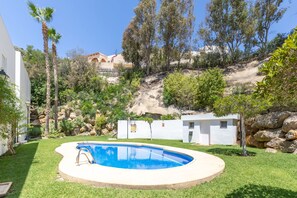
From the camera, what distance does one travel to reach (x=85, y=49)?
31.8 m

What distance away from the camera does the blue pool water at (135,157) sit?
10148mm

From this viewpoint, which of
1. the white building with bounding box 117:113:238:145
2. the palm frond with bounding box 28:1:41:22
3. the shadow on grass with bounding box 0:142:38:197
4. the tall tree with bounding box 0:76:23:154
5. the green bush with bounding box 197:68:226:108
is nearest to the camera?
the shadow on grass with bounding box 0:142:38:197

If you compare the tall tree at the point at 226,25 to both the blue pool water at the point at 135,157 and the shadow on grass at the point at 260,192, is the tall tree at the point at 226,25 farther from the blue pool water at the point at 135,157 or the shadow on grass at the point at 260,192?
the shadow on grass at the point at 260,192

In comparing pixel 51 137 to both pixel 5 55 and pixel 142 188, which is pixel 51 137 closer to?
pixel 5 55

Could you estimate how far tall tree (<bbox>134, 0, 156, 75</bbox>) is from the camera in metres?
30.7

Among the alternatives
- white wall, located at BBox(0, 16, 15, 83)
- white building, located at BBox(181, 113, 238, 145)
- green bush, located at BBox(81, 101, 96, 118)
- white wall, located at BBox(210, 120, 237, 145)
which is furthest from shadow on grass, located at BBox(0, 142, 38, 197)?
green bush, located at BBox(81, 101, 96, 118)

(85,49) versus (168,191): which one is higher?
(85,49)

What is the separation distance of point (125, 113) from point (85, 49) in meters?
14.1

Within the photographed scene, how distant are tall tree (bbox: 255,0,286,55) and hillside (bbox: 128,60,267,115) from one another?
532 centimetres

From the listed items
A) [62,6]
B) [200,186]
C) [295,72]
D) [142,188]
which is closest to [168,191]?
[142,188]

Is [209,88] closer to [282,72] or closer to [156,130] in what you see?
[156,130]

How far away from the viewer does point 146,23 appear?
30.9 m

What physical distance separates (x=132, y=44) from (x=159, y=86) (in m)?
9.11

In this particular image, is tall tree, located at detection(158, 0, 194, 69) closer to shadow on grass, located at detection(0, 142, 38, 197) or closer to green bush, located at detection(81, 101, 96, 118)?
green bush, located at detection(81, 101, 96, 118)
